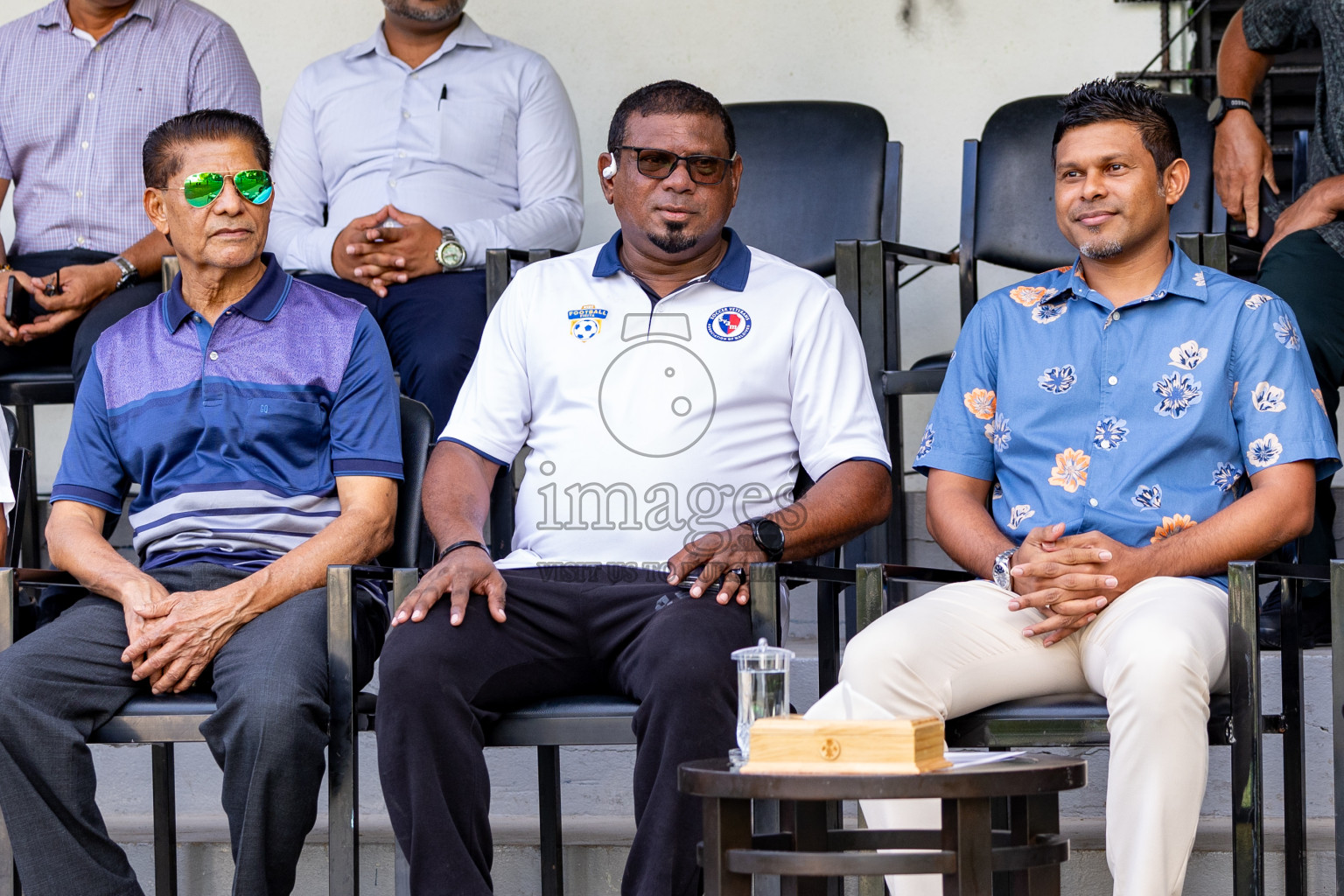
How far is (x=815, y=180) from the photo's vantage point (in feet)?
12.2

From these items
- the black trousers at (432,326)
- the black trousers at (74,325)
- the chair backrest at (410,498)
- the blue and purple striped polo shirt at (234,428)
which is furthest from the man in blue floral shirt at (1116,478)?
the black trousers at (74,325)

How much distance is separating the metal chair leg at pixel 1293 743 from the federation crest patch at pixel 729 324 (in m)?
1.00

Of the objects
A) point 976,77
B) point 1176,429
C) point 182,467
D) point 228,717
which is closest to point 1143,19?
point 976,77

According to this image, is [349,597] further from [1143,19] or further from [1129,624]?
[1143,19]

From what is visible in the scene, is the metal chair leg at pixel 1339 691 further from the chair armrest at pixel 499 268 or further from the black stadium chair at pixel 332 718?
the chair armrest at pixel 499 268

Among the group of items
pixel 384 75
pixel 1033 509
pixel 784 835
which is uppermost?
pixel 384 75

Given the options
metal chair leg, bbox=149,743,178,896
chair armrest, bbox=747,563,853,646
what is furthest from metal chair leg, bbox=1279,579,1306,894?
metal chair leg, bbox=149,743,178,896

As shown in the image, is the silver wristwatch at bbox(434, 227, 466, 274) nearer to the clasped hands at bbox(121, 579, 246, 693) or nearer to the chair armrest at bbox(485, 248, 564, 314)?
the chair armrest at bbox(485, 248, 564, 314)

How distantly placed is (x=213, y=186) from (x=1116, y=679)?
5.95 ft

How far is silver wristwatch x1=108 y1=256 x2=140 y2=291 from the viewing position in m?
3.53

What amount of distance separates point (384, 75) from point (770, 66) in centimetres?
109

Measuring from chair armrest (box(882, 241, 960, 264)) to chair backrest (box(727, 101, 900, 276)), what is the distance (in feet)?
0.46

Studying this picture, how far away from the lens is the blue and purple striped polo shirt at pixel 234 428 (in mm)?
2678

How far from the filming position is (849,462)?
264 cm
